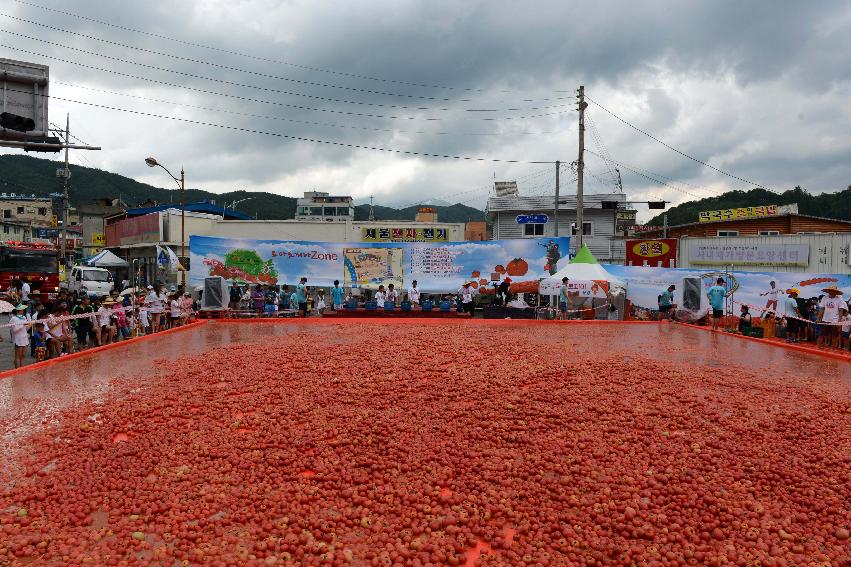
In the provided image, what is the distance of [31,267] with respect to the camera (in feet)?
88.7

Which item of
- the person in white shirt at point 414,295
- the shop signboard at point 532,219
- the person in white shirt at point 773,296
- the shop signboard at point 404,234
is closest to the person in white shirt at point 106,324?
the person in white shirt at point 414,295

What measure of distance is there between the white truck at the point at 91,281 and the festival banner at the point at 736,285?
25.7 metres

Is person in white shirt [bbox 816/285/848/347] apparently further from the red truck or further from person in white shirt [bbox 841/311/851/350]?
the red truck

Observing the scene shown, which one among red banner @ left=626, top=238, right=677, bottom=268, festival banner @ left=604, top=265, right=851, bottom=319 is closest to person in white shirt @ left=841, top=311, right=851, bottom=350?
festival banner @ left=604, top=265, right=851, bottom=319

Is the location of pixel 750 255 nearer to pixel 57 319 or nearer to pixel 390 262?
pixel 390 262

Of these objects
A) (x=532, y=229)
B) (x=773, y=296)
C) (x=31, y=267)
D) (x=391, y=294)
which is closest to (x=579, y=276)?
(x=773, y=296)

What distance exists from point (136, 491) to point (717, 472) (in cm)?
558

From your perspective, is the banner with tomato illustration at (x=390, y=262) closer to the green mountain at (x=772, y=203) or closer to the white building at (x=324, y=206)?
the green mountain at (x=772, y=203)

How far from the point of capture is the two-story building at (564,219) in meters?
35.9

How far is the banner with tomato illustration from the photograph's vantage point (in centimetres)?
2130

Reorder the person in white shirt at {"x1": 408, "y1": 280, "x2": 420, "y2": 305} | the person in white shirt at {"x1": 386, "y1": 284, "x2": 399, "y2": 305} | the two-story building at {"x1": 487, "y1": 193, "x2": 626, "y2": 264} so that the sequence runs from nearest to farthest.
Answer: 1. the person in white shirt at {"x1": 386, "y1": 284, "x2": 399, "y2": 305}
2. the person in white shirt at {"x1": 408, "y1": 280, "x2": 420, "y2": 305}
3. the two-story building at {"x1": 487, "y1": 193, "x2": 626, "y2": 264}

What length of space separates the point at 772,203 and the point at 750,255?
117 ft

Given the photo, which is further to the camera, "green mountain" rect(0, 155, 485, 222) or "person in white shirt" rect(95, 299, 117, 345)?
"green mountain" rect(0, 155, 485, 222)

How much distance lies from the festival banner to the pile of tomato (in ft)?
29.3
